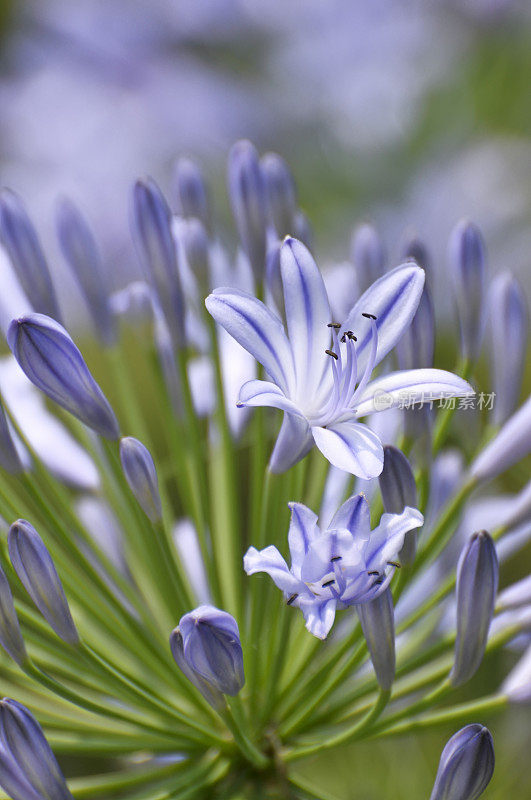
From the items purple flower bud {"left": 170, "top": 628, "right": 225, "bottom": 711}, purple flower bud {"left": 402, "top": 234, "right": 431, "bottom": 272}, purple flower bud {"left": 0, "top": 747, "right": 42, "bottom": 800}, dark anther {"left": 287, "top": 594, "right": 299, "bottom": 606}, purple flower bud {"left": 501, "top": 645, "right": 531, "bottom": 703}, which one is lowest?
purple flower bud {"left": 501, "top": 645, "right": 531, "bottom": 703}

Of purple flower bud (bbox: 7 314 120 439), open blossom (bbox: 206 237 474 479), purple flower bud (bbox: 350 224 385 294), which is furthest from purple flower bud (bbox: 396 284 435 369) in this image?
purple flower bud (bbox: 7 314 120 439)

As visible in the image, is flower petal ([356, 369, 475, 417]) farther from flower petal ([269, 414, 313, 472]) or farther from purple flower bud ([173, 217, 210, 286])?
purple flower bud ([173, 217, 210, 286])

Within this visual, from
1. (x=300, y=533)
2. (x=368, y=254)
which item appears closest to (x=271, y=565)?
(x=300, y=533)

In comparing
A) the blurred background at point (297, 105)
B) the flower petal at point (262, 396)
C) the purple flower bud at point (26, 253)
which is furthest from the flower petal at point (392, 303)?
the blurred background at point (297, 105)

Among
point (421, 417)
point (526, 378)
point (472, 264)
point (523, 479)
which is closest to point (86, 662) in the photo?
point (421, 417)

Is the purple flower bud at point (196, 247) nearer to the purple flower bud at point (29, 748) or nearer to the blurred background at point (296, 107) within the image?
the purple flower bud at point (29, 748)

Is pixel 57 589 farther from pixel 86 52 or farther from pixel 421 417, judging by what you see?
pixel 86 52
